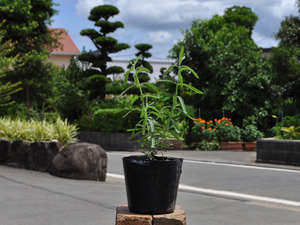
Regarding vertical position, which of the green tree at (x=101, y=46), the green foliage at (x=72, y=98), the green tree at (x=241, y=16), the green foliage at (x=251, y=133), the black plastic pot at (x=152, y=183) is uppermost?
the green tree at (x=241, y=16)

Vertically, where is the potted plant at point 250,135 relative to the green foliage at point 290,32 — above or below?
below

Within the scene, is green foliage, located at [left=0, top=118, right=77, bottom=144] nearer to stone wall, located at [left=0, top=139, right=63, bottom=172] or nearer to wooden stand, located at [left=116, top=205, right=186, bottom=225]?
stone wall, located at [left=0, top=139, right=63, bottom=172]

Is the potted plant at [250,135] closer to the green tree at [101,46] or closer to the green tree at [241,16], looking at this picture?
the green tree at [101,46]

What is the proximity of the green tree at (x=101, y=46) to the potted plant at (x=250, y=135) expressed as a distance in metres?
6.90

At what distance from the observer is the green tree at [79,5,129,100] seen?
21.2 metres

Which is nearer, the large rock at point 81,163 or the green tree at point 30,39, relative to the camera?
the large rock at point 81,163

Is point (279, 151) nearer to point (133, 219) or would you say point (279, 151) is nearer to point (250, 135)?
point (250, 135)

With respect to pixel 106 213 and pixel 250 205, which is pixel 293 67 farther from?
pixel 106 213

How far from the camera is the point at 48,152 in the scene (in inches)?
412

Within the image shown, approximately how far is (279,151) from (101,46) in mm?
11754

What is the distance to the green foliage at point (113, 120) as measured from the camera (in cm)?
1821

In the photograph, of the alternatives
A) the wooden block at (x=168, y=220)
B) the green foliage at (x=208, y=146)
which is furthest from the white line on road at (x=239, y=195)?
the green foliage at (x=208, y=146)

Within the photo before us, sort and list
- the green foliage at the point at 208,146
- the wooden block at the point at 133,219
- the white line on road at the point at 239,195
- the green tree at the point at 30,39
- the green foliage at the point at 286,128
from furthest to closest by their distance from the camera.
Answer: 1. the green tree at the point at 30,39
2. the green foliage at the point at 208,146
3. the green foliage at the point at 286,128
4. the white line on road at the point at 239,195
5. the wooden block at the point at 133,219

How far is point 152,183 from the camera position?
3.35m
